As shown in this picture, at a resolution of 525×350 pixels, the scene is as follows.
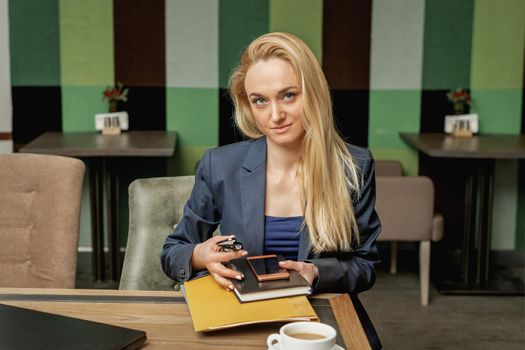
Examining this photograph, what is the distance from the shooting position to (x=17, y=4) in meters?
4.85

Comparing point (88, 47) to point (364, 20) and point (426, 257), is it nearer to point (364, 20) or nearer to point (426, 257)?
point (364, 20)

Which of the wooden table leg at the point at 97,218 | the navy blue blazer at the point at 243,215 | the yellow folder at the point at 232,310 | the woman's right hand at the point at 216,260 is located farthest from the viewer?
the wooden table leg at the point at 97,218

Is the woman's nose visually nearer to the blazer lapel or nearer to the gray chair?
the blazer lapel

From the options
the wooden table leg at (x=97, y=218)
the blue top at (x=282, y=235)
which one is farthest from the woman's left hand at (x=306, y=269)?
the wooden table leg at (x=97, y=218)

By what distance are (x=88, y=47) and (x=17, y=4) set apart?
52cm

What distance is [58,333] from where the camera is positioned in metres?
1.39

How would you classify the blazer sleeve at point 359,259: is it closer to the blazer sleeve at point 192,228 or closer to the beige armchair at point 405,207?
the blazer sleeve at point 192,228

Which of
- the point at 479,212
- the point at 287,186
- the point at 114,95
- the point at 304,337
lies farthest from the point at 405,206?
the point at 304,337

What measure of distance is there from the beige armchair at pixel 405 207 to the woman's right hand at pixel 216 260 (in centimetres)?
233

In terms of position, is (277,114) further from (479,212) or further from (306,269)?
(479,212)

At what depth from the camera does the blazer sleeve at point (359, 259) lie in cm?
180

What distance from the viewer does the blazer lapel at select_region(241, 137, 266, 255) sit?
6.55 ft

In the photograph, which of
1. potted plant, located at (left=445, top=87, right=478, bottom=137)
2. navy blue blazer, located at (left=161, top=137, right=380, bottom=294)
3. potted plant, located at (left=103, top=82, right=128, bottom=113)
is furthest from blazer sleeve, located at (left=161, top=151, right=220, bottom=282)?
potted plant, located at (left=445, top=87, right=478, bottom=137)

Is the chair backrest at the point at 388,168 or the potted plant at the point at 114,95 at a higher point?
the potted plant at the point at 114,95
